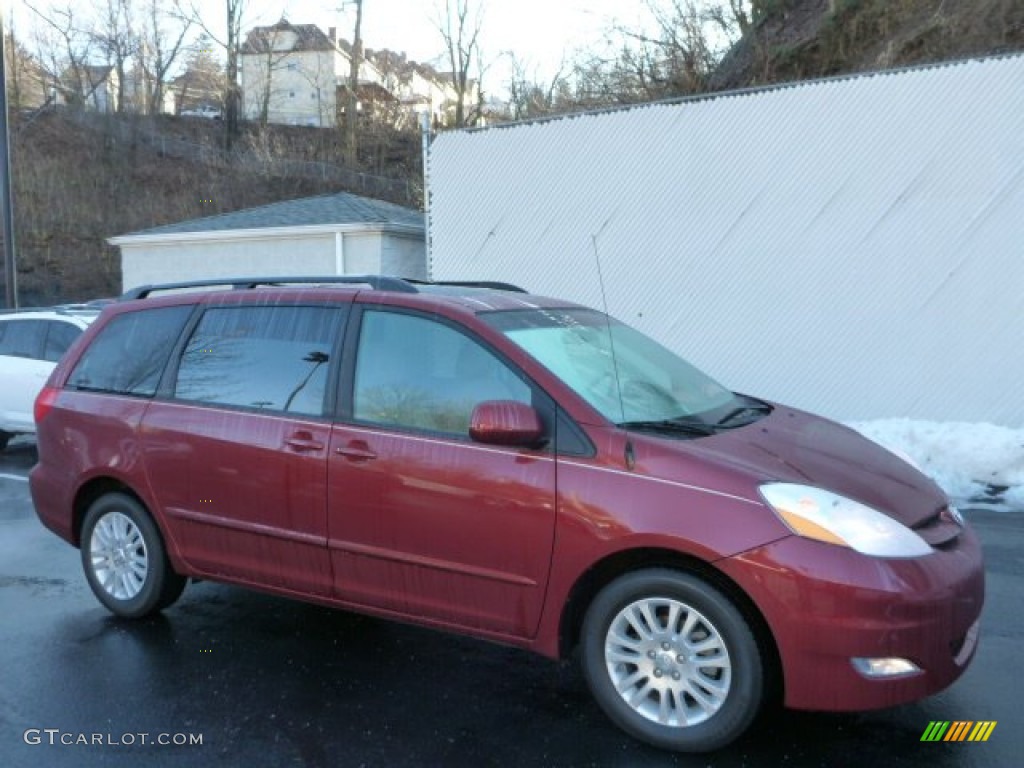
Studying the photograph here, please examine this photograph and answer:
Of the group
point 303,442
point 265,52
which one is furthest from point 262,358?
point 265,52

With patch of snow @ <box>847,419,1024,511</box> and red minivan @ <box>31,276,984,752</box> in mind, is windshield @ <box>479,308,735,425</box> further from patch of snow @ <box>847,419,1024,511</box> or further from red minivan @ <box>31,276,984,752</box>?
patch of snow @ <box>847,419,1024,511</box>

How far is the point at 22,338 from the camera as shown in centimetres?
1086

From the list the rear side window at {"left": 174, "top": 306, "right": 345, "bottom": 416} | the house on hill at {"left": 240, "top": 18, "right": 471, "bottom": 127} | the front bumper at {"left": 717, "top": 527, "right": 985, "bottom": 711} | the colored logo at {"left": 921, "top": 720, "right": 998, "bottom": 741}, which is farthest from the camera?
the house on hill at {"left": 240, "top": 18, "right": 471, "bottom": 127}

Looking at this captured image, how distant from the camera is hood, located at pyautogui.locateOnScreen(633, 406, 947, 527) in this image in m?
3.47

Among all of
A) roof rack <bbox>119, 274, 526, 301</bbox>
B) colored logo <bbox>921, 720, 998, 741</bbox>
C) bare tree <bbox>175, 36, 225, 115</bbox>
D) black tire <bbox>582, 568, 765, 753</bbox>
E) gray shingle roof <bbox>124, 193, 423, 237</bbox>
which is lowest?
colored logo <bbox>921, 720, 998, 741</bbox>

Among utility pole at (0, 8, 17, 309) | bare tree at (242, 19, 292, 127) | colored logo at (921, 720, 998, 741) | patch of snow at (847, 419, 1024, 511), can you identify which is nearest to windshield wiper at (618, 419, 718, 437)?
colored logo at (921, 720, 998, 741)

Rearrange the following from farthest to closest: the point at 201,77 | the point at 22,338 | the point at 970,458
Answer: the point at 201,77 → the point at 22,338 → the point at 970,458

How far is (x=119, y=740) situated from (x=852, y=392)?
964 centimetres

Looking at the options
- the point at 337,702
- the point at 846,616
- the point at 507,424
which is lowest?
the point at 337,702

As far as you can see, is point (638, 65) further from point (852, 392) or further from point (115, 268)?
point (115, 268)

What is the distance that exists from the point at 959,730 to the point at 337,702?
2486 millimetres

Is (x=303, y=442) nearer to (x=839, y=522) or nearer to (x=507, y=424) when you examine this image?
(x=507, y=424)

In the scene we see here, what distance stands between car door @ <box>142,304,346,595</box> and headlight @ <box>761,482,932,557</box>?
77.4 inches

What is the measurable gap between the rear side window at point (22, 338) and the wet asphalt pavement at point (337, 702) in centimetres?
614
